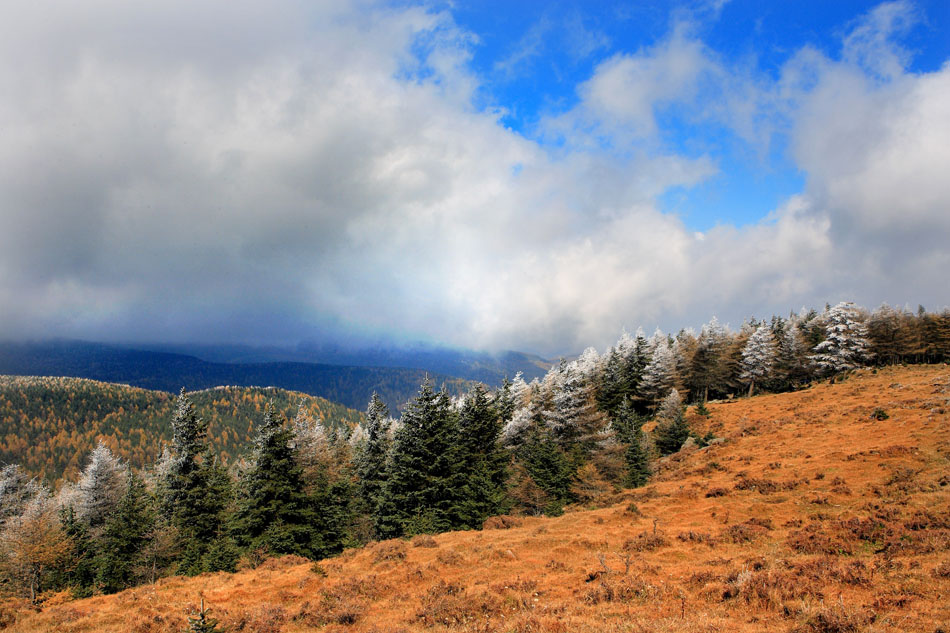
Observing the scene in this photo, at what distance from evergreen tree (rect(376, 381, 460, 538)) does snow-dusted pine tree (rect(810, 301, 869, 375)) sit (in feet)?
215

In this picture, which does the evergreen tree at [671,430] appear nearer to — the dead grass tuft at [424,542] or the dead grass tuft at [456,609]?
the dead grass tuft at [424,542]

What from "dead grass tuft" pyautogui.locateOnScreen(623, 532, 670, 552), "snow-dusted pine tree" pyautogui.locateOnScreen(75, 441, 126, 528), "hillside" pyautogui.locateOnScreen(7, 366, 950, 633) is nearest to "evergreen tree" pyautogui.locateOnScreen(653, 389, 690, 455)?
"hillside" pyautogui.locateOnScreen(7, 366, 950, 633)

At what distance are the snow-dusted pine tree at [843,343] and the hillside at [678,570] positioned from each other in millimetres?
36136

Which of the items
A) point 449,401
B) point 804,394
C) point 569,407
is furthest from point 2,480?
point 804,394

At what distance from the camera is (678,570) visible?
16.9m

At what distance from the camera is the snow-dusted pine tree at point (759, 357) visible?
225 feet

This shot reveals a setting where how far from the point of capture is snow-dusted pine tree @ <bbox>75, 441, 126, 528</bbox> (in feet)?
159

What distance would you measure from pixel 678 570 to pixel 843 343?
70.5 m

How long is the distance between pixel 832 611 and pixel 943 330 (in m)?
93.2

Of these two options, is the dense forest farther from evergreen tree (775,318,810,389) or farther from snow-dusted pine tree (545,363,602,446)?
evergreen tree (775,318,810,389)

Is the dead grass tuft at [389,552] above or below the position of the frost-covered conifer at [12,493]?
above

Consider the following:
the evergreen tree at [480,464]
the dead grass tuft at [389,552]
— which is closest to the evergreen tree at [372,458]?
the evergreen tree at [480,464]

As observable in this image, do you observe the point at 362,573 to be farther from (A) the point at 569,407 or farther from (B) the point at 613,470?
(A) the point at 569,407

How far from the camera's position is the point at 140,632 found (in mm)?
15336
